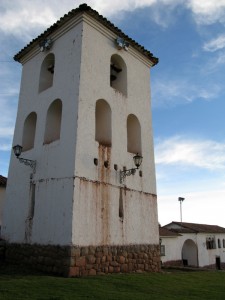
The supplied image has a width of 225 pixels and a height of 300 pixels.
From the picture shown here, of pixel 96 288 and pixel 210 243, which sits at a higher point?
pixel 210 243

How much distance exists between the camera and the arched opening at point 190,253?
30763 millimetres

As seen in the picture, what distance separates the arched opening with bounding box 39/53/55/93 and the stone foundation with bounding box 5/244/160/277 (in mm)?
6026

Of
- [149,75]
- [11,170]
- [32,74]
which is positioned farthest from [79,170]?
[149,75]

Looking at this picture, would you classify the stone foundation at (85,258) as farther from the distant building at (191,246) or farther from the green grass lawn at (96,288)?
the distant building at (191,246)

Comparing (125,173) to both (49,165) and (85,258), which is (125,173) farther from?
(85,258)

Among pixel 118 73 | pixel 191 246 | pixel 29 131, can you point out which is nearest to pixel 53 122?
pixel 29 131

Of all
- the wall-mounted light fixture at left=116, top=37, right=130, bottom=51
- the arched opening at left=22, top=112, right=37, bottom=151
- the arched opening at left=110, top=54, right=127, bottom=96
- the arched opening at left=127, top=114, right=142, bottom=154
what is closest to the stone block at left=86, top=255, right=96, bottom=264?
the arched opening at left=127, top=114, right=142, bottom=154

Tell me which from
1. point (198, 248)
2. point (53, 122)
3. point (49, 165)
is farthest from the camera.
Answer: point (198, 248)

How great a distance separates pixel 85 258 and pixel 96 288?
1816 mm

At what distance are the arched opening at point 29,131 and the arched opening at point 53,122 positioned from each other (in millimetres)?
1130

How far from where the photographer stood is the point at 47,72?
1245cm

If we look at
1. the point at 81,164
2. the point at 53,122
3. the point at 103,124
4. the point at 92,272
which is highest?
the point at 53,122

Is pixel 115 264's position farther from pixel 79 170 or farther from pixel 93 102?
pixel 93 102

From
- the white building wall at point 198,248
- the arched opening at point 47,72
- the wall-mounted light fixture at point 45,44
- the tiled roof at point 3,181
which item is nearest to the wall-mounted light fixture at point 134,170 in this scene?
the arched opening at point 47,72
